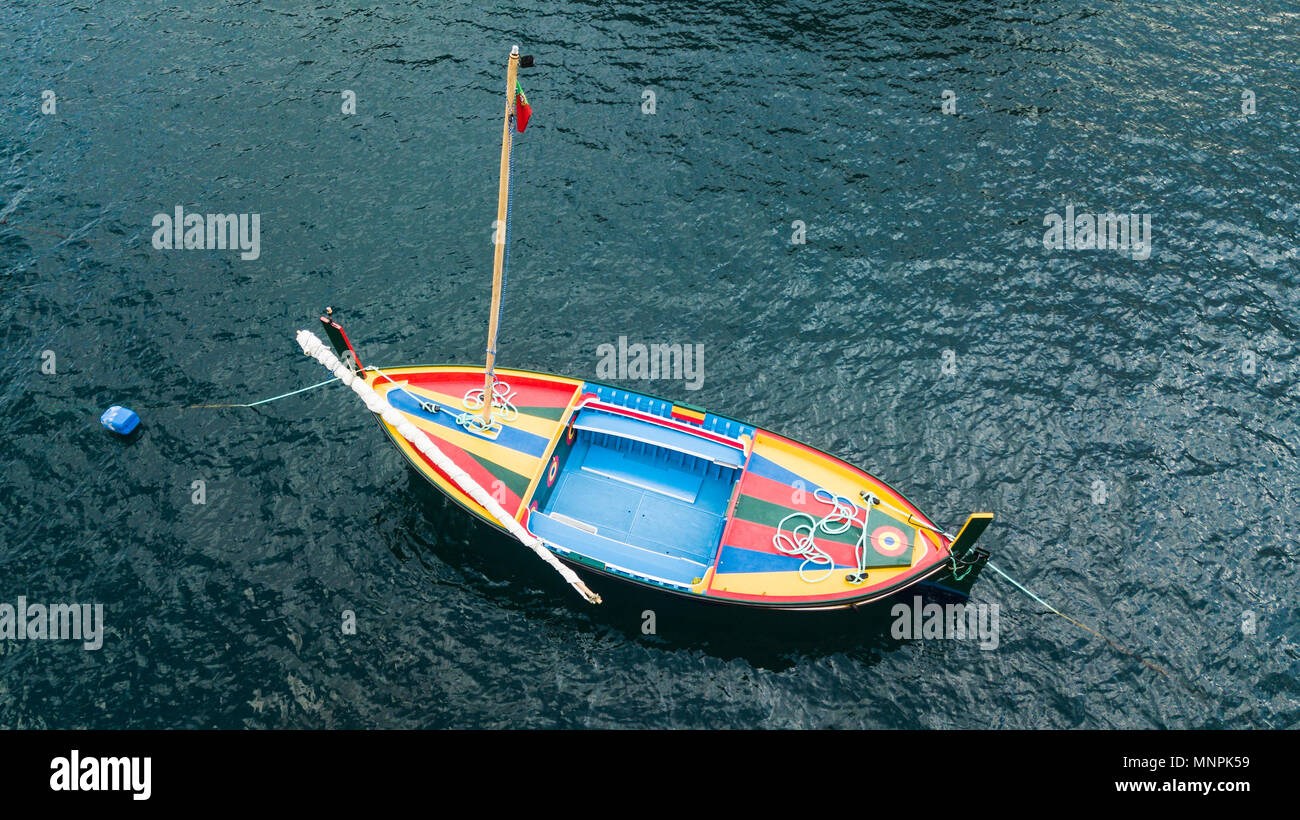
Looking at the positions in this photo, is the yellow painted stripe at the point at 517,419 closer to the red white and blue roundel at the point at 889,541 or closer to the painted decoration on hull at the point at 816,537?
the painted decoration on hull at the point at 816,537

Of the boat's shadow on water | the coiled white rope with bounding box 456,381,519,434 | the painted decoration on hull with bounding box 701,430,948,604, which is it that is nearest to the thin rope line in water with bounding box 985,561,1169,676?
the boat's shadow on water

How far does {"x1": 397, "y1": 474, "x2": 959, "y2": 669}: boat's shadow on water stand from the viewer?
106 ft

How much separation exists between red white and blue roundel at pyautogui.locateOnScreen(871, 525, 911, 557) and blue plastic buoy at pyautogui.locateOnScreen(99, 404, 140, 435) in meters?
29.8

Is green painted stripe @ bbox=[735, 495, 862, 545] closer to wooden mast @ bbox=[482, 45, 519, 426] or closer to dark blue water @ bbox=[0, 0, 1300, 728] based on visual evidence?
dark blue water @ bbox=[0, 0, 1300, 728]

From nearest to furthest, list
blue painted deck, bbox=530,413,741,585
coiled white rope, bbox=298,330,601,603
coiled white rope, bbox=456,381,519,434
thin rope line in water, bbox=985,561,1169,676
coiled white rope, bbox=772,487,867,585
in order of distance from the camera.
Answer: coiled white rope, bbox=298,330,601,603, coiled white rope, bbox=772,487,867,585, thin rope line in water, bbox=985,561,1169,676, blue painted deck, bbox=530,413,741,585, coiled white rope, bbox=456,381,519,434

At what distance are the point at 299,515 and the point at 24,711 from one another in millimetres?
10715

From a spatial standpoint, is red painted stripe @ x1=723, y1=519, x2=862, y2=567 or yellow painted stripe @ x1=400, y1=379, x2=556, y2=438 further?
yellow painted stripe @ x1=400, y1=379, x2=556, y2=438

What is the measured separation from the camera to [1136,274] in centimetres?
4428

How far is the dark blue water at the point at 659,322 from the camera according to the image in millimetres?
32219

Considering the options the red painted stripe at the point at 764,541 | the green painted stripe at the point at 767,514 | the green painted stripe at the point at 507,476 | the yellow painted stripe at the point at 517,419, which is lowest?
the red painted stripe at the point at 764,541

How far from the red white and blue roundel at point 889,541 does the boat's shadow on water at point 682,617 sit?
1.49 meters

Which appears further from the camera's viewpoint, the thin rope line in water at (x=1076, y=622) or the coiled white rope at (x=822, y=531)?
the thin rope line in water at (x=1076, y=622)

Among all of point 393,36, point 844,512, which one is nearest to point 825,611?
point 844,512

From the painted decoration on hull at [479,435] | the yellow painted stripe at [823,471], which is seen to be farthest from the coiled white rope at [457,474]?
the yellow painted stripe at [823,471]
